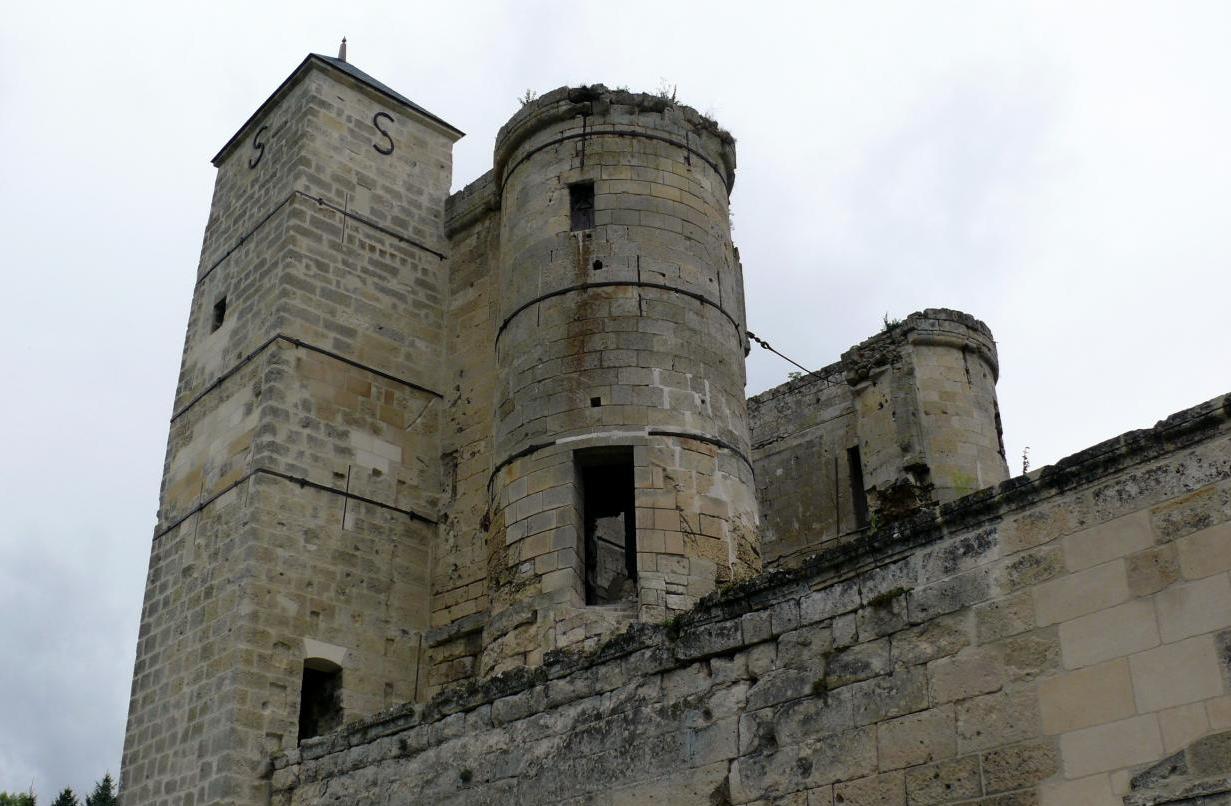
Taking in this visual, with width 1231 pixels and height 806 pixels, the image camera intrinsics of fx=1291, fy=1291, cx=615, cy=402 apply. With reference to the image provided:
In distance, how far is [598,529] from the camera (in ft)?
36.4

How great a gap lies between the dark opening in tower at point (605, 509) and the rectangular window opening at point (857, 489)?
391 cm

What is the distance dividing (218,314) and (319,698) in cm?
409

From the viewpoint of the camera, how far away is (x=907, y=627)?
18.1 ft

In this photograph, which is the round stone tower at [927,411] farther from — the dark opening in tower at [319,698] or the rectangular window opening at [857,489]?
the dark opening in tower at [319,698]

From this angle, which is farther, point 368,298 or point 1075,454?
point 368,298

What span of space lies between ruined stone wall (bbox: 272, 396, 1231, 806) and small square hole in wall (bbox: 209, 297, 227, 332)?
6.57 meters

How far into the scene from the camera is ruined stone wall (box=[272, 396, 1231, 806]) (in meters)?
4.72

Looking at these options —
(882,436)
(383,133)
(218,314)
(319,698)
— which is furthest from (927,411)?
(218,314)

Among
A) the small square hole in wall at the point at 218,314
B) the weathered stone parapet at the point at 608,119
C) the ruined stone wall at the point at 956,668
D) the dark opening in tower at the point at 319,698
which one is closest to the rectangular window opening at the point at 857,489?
the weathered stone parapet at the point at 608,119

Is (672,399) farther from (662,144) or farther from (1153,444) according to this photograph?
(1153,444)

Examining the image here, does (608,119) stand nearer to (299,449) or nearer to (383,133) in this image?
(383,133)

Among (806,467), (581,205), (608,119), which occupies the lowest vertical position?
(806,467)

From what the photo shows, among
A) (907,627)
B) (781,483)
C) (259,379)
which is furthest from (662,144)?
(907,627)

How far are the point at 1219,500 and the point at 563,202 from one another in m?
6.71
